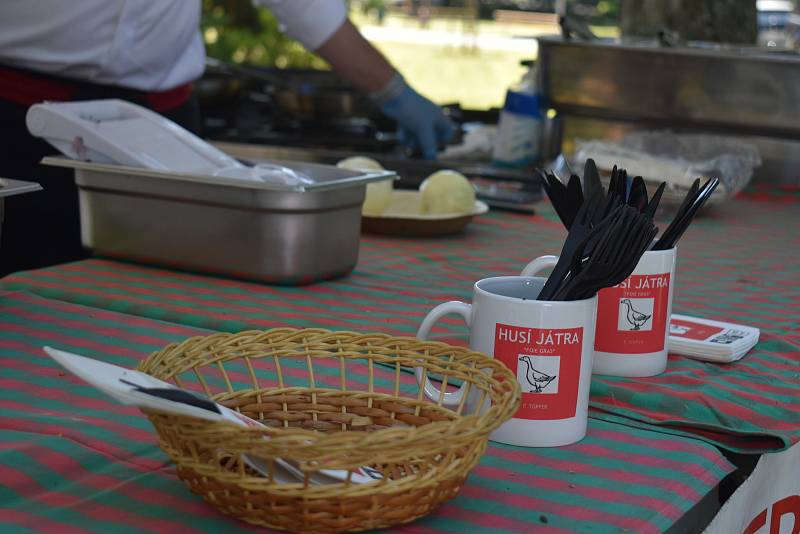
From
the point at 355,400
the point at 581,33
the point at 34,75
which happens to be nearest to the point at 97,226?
Result: the point at 34,75

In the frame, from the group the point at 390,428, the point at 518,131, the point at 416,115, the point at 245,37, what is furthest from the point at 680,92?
the point at 245,37

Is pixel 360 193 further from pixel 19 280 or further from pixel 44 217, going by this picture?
pixel 44 217

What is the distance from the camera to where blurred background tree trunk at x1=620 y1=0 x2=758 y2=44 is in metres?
3.67

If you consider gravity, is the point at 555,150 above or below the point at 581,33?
below

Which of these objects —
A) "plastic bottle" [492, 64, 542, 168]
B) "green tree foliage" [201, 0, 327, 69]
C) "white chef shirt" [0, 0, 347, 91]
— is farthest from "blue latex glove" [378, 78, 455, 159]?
"green tree foliage" [201, 0, 327, 69]

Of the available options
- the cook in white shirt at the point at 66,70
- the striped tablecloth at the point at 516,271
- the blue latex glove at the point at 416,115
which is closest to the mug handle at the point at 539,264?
the striped tablecloth at the point at 516,271

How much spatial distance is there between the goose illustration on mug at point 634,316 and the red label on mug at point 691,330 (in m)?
0.13

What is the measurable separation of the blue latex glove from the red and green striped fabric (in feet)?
4.54

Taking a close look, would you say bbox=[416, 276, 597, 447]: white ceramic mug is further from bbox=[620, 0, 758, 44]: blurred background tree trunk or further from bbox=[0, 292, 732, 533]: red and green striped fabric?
bbox=[620, 0, 758, 44]: blurred background tree trunk

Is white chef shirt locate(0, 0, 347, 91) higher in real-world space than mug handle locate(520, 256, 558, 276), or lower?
higher

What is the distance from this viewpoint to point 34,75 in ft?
5.50

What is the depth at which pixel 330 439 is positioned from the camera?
0.54 metres

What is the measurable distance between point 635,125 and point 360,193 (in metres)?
1.14

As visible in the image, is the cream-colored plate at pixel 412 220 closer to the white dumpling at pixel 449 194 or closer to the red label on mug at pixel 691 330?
the white dumpling at pixel 449 194
